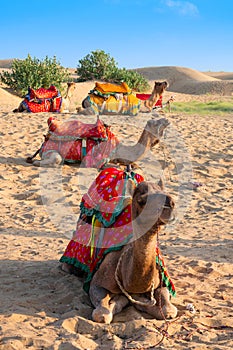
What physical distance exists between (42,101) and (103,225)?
1138cm

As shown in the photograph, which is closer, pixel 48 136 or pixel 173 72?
pixel 48 136

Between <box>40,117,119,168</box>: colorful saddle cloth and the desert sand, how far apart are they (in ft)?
0.80

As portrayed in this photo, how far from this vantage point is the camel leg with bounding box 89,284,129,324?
354 centimetres

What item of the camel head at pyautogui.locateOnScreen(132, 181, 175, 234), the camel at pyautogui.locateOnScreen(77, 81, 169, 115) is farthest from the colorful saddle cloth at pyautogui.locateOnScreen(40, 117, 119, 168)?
the camel head at pyautogui.locateOnScreen(132, 181, 175, 234)

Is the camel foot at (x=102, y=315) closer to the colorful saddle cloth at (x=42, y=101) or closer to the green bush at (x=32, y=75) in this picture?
the colorful saddle cloth at (x=42, y=101)

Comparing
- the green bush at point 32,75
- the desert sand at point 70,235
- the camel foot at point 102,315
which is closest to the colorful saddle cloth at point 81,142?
the desert sand at point 70,235

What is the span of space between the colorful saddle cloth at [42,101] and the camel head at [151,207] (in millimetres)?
12165

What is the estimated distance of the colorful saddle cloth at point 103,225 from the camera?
378 cm

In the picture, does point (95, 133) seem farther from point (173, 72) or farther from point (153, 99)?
point (173, 72)

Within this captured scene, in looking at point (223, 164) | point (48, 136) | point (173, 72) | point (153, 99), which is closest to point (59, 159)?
point (48, 136)

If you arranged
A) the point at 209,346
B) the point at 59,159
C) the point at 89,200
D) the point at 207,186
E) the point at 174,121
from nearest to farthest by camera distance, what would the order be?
the point at 209,346 → the point at 89,200 → the point at 207,186 → the point at 59,159 → the point at 174,121

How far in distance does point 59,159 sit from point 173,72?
130ft

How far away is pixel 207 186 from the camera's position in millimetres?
8734

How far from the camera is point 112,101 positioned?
1459 centimetres
